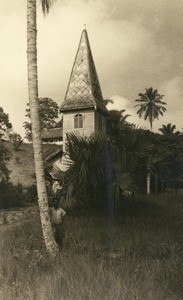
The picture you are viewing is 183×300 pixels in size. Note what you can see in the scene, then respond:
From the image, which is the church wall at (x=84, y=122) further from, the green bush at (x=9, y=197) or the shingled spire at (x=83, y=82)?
the green bush at (x=9, y=197)

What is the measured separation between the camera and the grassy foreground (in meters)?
6.75

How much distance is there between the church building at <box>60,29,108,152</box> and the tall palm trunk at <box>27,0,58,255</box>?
692 inches

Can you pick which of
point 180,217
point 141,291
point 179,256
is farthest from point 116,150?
point 141,291

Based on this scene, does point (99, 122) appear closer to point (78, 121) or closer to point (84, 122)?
point (84, 122)

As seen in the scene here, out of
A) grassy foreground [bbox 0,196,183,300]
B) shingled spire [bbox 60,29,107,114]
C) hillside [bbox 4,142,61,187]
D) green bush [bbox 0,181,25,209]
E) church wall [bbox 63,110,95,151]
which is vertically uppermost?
shingled spire [bbox 60,29,107,114]

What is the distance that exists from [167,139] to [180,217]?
25953 mm

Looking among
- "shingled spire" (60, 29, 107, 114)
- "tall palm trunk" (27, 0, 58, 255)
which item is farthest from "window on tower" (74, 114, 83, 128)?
"tall palm trunk" (27, 0, 58, 255)

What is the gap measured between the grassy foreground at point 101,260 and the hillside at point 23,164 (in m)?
27.4

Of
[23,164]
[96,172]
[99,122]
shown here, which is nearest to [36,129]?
[96,172]

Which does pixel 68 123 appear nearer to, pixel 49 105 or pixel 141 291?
pixel 141 291

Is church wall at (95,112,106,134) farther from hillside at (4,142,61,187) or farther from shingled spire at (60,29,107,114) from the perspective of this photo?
hillside at (4,142,61,187)

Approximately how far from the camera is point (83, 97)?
2980 centimetres

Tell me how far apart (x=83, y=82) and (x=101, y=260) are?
21405 mm

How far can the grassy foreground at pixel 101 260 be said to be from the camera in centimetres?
675
